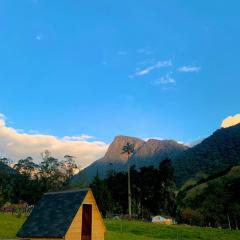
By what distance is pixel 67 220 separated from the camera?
34.4 metres

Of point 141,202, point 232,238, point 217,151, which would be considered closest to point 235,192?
point 141,202

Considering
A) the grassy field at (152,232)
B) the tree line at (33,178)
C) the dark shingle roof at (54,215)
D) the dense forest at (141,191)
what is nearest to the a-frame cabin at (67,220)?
the dark shingle roof at (54,215)

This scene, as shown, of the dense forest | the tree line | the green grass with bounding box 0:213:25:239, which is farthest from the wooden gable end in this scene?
the tree line

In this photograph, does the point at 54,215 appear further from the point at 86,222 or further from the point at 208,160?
the point at 208,160

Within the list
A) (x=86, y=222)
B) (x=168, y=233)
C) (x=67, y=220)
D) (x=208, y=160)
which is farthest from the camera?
(x=208, y=160)

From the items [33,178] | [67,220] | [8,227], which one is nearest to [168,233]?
[8,227]

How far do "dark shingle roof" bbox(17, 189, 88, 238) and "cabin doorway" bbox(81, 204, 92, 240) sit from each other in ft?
2.80

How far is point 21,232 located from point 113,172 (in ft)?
319

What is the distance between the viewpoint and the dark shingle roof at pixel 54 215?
34.2m

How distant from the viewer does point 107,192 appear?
102m

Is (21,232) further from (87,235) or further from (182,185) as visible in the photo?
(182,185)

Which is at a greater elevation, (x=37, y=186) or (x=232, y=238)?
(x=37, y=186)

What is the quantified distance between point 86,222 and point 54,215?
9.83 ft

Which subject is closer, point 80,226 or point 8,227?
point 80,226
